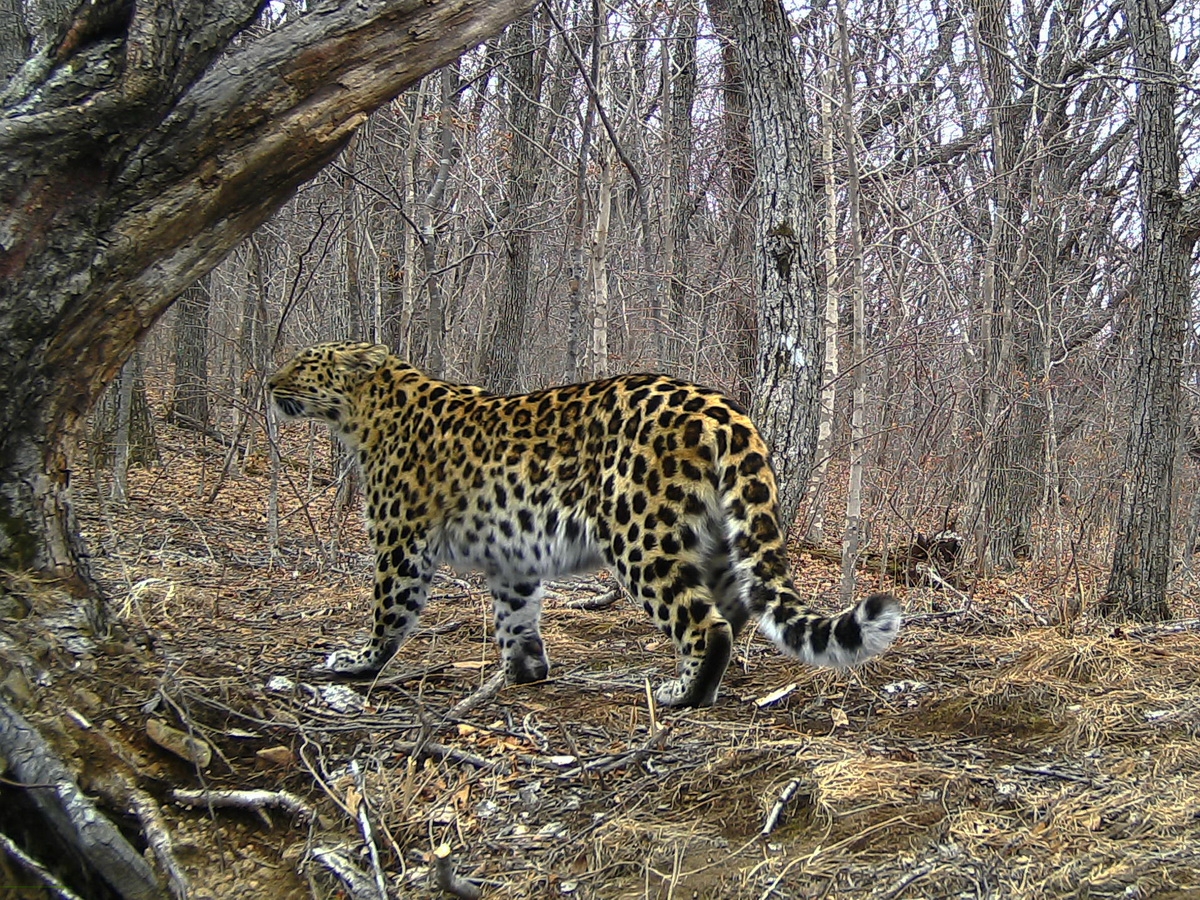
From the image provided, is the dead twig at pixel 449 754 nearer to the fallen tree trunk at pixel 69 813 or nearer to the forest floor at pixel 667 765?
the forest floor at pixel 667 765

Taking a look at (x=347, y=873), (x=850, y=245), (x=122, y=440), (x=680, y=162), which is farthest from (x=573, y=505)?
(x=680, y=162)

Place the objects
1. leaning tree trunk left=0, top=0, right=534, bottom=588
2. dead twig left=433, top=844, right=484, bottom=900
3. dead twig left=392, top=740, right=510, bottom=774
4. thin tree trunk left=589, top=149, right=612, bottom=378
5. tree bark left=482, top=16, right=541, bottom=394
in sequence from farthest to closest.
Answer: tree bark left=482, top=16, right=541, bottom=394
thin tree trunk left=589, top=149, right=612, bottom=378
dead twig left=392, top=740, right=510, bottom=774
leaning tree trunk left=0, top=0, right=534, bottom=588
dead twig left=433, top=844, right=484, bottom=900

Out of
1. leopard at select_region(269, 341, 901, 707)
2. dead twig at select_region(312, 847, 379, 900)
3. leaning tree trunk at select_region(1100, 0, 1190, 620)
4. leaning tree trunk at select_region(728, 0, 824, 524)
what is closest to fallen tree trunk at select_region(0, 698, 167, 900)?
dead twig at select_region(312, 847, 379, 900)

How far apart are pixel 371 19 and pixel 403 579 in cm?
306

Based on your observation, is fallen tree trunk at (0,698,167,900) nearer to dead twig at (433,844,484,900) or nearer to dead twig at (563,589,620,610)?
dead twig at (433,844,484,900)

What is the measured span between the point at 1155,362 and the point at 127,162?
6482mm

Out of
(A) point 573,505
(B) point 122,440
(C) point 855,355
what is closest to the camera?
(A) point 573,505

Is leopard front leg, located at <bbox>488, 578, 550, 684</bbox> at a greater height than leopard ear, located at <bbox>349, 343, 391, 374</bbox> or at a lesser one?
lesser

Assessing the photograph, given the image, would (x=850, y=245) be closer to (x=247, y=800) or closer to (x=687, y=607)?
(x=687, y=607)

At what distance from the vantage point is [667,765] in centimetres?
418

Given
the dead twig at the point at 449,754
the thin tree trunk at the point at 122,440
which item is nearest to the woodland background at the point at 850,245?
the thin tree trunk at the point at 122,440

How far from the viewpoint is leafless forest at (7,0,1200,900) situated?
3.58 m

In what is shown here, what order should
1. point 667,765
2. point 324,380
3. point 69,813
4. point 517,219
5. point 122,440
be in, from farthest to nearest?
1. point 517,219
2. point 122,440
3. point 324,380
4. point 667,765
5. point 69,813

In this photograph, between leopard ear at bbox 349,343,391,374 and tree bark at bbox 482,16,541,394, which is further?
tree bark at bbox 482,16,541,394
